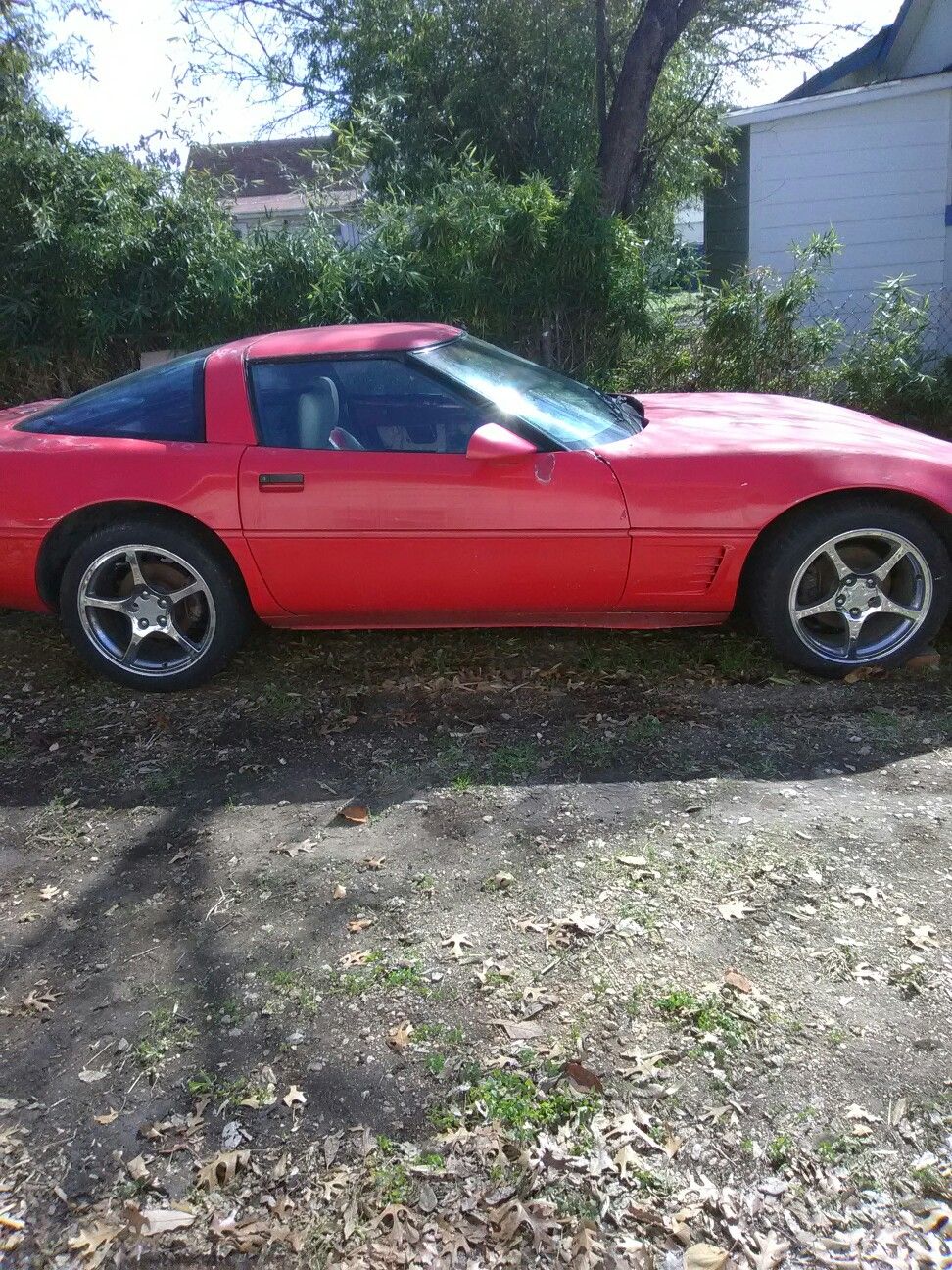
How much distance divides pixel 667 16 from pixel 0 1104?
980cm

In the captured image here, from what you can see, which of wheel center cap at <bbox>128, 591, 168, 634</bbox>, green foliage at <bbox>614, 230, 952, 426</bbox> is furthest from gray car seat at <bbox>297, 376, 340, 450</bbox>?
green foliage at <bbox>614, 230, 952, 426</bbox>

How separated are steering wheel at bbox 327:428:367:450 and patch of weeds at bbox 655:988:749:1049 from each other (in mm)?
2384

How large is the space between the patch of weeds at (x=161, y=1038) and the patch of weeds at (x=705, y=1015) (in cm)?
110

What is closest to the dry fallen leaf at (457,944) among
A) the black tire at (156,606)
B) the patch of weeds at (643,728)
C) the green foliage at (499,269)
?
the patch of weeds at (643,728)

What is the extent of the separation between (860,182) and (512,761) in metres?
9.53

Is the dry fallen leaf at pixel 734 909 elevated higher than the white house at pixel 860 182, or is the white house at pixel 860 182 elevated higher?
the white house at pixel 860 182

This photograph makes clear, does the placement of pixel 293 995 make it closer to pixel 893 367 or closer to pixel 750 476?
pixel 750 476

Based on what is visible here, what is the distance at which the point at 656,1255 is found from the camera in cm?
178

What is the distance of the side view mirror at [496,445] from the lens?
11.9 feet

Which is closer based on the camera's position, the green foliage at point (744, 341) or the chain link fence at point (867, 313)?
the green foliage at point (744, 341)

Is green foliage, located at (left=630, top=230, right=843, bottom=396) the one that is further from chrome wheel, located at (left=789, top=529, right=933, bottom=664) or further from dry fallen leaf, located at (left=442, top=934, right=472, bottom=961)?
dry fallen leaf, located at (left=442, top=934, right=472, bottom=961)

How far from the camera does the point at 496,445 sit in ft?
11.9

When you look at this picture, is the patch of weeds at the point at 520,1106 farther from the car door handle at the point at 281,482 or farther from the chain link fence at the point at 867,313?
the chain link fence at the point at 867,313

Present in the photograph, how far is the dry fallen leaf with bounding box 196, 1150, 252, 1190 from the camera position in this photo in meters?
1.94
